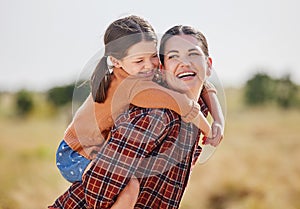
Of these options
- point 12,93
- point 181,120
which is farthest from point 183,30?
point 12,93

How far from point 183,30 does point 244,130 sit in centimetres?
1368

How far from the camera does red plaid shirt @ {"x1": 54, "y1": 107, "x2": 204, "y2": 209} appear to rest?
7.75 ft

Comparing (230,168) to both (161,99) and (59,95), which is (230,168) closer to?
(161,99)

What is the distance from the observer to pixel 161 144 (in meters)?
2.41

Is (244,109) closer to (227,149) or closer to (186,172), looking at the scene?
(227,149)

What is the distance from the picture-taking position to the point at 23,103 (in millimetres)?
21844

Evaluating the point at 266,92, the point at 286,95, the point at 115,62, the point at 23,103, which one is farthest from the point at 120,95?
the point at 23,103

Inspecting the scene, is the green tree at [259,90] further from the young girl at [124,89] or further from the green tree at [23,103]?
the young girl at [124,89]

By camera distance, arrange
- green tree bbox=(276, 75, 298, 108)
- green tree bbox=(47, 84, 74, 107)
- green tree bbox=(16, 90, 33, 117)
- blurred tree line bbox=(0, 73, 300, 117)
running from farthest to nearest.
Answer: green tree bbox=(16, 90, 33, 117), green tree bbox=(47, 84, 74, 107), green tree bbox=(276, 75, 298, 108), blurred tree line bbox=(0, 73, 300, 117)

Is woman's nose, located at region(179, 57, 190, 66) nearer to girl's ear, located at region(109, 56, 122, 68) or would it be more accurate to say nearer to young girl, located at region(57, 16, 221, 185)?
young girl, located at region(57, 16, 221, 185)

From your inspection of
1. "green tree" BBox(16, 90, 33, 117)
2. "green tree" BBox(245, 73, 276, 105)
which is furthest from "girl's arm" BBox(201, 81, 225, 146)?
"green tree" BBox(16, 90, 33, 117)

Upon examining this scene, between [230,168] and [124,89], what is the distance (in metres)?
8.16

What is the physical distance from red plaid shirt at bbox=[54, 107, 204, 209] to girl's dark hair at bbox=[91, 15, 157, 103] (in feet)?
0.60

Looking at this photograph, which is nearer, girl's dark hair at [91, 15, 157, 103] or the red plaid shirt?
the red plaid shirt
